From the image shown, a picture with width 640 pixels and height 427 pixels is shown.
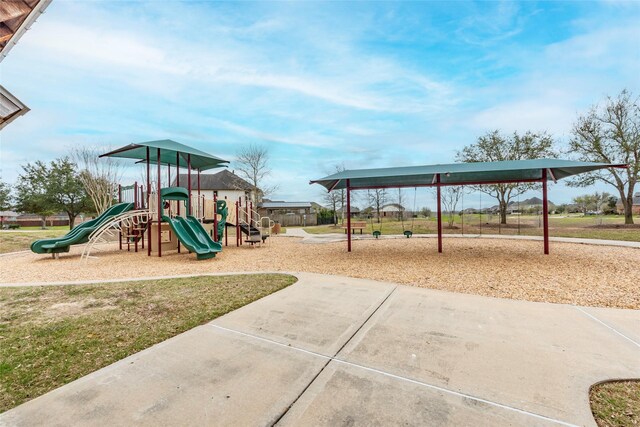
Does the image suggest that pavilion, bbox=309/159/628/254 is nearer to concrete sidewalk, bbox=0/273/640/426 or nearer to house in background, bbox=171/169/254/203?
concrete sidewalk, bbox=0/273/640/426

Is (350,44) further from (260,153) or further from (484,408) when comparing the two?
(260,153)

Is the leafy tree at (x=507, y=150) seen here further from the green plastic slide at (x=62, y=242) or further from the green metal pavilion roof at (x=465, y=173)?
the green plastic slide at (x=62, y=242)

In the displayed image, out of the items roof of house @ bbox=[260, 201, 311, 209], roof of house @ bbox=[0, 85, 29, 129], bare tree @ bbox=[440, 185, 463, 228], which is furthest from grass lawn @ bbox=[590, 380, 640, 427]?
roof of house @ bbox=[260, 201, 311, 209]

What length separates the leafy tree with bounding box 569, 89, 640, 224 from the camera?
17.3 m

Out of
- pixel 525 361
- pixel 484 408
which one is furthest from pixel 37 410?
pixel 525 361

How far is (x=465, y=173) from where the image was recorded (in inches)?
344

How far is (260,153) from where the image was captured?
28.6 meters

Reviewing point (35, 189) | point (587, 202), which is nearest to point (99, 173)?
point (35, 189)

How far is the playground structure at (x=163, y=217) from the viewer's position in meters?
9.30

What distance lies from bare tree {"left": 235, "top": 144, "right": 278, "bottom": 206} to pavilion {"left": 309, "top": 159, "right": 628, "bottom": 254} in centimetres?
1863

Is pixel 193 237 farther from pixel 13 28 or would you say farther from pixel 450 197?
pixel 450 197

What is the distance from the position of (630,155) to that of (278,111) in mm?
22627

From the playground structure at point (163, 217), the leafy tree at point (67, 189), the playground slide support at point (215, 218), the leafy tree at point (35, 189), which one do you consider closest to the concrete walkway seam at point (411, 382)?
the playground structure at point (163, 217)

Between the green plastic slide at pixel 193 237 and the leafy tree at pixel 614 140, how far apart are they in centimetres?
2417
